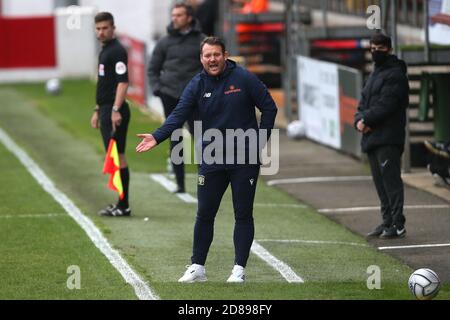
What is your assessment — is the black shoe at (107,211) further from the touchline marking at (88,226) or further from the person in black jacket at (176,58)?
the person in black jacket at (176,58)

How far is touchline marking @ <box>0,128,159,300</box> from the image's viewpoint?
10133 mm

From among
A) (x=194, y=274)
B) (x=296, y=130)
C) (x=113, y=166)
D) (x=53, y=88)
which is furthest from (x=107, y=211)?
(x=53, y=88)

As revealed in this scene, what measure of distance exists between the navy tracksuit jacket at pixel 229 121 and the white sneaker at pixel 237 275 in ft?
0.17

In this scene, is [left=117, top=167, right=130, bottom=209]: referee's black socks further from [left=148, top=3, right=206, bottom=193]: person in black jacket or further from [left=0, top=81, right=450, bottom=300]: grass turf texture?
[left=148, top=3, right=206, bottom=193]: person in black jacket

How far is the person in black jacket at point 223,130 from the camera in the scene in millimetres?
10289

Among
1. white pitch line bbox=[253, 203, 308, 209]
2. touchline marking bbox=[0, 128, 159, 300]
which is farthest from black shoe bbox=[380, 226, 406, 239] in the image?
touchline marking bbox=[0, 128, 159, 300]

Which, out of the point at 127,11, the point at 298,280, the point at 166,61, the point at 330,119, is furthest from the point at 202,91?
the point at 127,11

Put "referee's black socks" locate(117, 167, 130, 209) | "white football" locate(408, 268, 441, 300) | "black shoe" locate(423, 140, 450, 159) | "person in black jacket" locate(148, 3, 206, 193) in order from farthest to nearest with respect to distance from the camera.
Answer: "black shoe" locate(423, 140, 450, 159), "person in black jacket" locate(148, 3, 206, 193), "referee's black socks" locate(117, 167, 130, 209), "white football" locate(408, 268, 441, 300)

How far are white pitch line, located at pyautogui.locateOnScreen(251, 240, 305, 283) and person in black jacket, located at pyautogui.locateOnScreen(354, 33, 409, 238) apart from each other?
137cm

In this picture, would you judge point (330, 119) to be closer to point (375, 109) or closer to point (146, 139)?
point (375, 109)

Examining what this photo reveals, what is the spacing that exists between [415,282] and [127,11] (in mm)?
26436

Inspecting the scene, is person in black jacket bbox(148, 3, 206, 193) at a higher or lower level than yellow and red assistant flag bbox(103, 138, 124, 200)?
higher

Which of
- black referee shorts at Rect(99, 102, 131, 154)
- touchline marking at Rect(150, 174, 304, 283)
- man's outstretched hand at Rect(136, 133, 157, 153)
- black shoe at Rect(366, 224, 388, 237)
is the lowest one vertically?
black shoe at Rect(366, 224, 388, 237)
